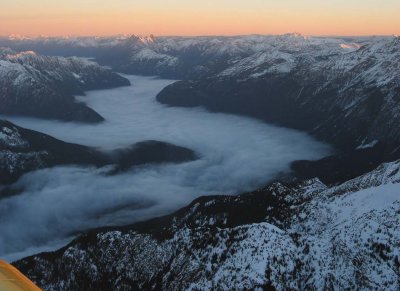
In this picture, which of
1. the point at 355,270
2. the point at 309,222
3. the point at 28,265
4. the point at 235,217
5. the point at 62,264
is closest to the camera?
the point at 355,270

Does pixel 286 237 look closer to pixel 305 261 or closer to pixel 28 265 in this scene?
pixel 305 261

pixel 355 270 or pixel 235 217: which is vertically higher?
pixel 355 270

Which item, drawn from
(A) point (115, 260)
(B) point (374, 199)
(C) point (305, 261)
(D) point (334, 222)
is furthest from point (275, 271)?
(A) point (115, 260)

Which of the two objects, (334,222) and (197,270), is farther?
(334,222)

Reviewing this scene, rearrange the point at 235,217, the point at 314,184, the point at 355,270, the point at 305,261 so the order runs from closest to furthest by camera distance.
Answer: the point at 355,270
the point at 305,261
the point at 235,217
the point at 314,184

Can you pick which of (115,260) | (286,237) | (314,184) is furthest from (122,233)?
(314,184)

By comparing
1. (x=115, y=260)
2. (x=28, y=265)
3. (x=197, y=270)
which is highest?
(x=197, y=270)

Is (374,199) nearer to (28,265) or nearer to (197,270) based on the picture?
(197,270)
